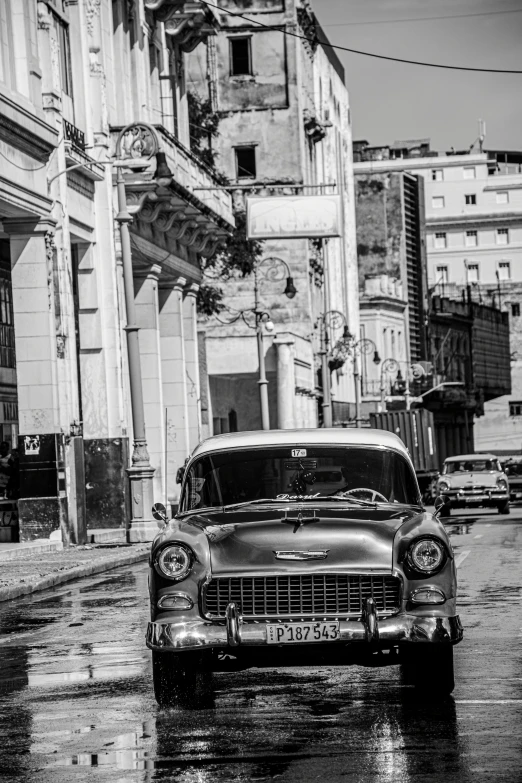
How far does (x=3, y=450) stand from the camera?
2809 cm

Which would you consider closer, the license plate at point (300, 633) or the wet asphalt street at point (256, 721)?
the wet asphalt street at point (256, 721)

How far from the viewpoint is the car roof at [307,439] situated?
10.2 metres

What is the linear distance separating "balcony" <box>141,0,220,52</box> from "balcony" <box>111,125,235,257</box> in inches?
146

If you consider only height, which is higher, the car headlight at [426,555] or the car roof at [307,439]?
the car roof at [307,439]

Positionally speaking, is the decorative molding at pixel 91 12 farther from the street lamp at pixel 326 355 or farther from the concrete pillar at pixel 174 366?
the street lamp at pixel 326 355

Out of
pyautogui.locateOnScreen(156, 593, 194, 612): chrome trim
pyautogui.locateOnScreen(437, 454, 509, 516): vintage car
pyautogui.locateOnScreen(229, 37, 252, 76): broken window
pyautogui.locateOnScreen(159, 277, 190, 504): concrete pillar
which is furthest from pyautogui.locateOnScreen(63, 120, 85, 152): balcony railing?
pyautogui.locateOnScreen(229, 37, 252, 76): broken window

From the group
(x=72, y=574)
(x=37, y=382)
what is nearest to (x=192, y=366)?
(x=37, y=382)

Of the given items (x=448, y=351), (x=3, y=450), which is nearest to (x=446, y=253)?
(x=448, y=351)

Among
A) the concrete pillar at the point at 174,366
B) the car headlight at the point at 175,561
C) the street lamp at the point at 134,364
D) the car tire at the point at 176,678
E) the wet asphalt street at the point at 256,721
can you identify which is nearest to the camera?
the wet asphalt street at the point at 256,721

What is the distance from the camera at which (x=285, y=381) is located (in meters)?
53.7

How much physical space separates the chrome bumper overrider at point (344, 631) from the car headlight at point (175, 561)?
29 centimetres

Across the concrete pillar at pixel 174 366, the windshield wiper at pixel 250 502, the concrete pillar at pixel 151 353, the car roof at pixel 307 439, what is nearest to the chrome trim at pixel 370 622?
the windshield wiper at pixel 250 502

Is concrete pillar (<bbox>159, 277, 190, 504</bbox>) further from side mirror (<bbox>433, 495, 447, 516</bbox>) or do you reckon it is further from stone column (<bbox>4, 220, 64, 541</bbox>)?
side mirror (<bbox>433, 495, 447, 516</bbox>)

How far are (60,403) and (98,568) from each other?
5.78m
